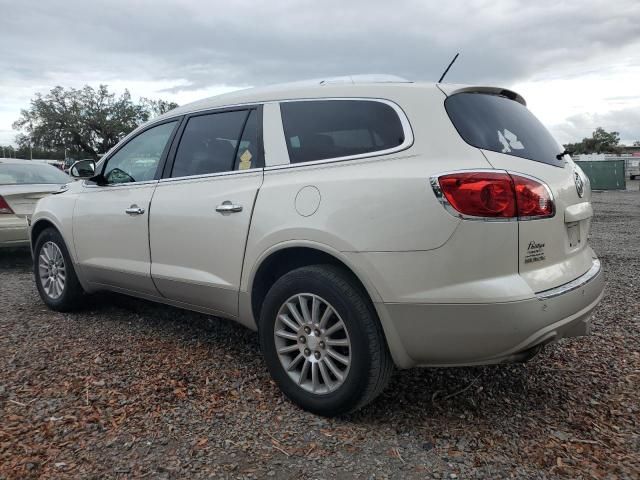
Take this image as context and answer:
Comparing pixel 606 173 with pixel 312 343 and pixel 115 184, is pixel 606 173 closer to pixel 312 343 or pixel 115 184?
pixel 115 184

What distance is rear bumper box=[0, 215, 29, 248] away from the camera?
283 inches

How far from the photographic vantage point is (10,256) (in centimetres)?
865

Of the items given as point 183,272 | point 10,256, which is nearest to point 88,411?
point 183,272

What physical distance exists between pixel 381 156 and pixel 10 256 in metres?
7.84

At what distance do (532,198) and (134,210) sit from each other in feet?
9.07

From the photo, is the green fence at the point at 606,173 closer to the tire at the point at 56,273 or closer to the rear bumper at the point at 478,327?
the tire at the point at 56,273

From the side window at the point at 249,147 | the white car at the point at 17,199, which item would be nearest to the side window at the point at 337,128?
the side window at the point at 249,147

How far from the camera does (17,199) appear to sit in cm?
729

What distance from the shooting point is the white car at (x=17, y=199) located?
23.7ft

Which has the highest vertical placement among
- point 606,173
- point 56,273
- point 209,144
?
point 209,144

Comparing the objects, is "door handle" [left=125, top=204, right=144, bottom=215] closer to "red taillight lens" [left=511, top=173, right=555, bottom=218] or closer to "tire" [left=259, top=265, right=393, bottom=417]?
"tire" [left=259, top=265, right=393, bottom=417]

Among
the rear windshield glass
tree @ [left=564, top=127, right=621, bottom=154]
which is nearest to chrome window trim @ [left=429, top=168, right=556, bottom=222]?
the rear windshield glass

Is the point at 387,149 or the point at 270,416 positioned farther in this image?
the point at 270,416

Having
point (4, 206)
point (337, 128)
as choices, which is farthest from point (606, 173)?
point (337, 128)
